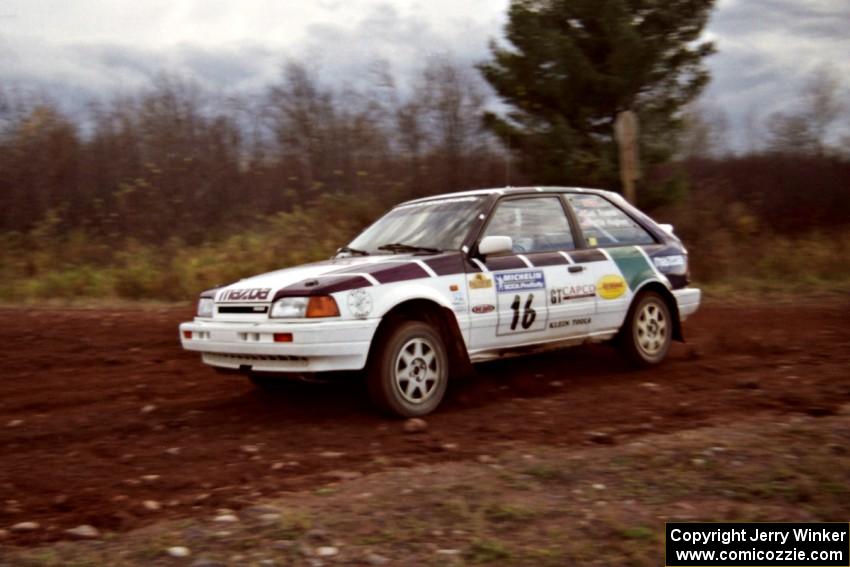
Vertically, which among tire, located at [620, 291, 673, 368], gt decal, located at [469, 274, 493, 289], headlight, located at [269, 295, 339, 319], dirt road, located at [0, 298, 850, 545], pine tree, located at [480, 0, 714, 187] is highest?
pine tree, located at [480, 0, 714, 187]

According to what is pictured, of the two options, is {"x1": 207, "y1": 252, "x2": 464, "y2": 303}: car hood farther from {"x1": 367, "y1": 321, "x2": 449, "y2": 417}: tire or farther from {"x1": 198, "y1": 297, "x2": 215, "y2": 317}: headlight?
{"x1": 367, "y1": 321, "x2": 449, "y2": 417}: tire

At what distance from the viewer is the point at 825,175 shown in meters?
20.7

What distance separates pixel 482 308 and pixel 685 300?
8.40ft

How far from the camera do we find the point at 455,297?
18.9 ft

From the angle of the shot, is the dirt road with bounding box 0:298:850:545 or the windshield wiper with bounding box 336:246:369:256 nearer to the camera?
the dirt road with bounding box 0:298:850:545

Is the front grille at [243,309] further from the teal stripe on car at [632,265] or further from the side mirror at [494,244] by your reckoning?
the teal stripe on car at [632,265]

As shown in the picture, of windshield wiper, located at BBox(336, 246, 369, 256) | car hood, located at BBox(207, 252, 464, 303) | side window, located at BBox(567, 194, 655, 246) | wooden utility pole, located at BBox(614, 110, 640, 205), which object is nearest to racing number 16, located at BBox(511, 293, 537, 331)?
car hood, located at BBox(207, 252, 464, 303)

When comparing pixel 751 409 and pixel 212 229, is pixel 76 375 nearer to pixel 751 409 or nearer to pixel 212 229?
pixel 751 409

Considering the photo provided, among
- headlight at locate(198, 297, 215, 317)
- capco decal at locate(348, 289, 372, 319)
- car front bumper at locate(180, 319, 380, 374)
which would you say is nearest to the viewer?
car front bumper at locate(180, 319, 380, 374)

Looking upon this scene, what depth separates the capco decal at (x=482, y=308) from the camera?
5867 mm

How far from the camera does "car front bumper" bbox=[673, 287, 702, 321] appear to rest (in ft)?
24.3

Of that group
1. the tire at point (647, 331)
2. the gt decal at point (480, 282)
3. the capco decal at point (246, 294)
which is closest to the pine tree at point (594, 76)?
the tire at point (647, 331)

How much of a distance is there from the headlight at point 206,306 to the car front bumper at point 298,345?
297 millimetres

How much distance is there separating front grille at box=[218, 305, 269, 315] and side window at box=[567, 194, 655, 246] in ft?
9.57
